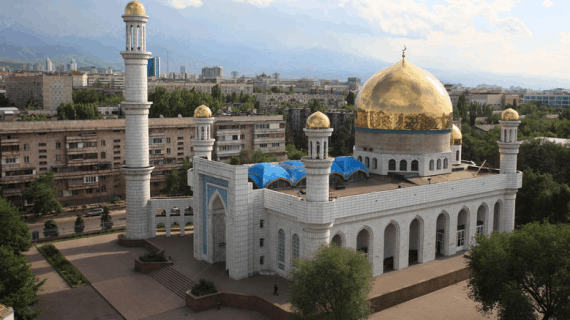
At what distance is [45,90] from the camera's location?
8194 cm

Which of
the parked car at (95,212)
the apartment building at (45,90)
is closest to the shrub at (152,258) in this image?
the parked car at (95,212)

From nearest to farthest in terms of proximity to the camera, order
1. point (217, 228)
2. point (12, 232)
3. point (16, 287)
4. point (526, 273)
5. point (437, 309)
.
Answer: point (526, 273), point (16, 287), point (437, 309), point (12, 232), point (217, 228)

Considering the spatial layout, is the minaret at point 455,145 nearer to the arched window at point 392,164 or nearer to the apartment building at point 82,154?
the arched window at point 392,164

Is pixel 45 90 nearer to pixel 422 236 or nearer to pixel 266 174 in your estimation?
pixel 266 174

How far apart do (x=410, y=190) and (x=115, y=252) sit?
662 inches

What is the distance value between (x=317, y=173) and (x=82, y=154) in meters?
28.2

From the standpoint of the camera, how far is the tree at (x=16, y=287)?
18.4 meters

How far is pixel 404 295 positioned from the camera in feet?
77.0

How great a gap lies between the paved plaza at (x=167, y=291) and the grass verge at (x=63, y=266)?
31cm

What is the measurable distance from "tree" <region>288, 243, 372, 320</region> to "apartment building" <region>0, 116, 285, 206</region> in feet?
100

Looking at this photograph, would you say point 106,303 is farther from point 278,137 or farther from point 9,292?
point 278,137

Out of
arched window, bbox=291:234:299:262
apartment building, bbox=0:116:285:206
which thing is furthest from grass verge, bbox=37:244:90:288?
apartment building, bbox=0:116:285:206

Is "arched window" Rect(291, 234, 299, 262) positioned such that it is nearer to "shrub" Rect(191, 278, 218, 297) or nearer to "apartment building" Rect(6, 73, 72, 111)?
"shrub" Rect(191, 278, 218, 297)

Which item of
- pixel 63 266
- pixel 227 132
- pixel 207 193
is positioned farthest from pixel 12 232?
pixel 227 132
